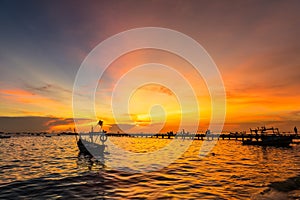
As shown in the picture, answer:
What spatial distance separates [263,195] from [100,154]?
1410 inches

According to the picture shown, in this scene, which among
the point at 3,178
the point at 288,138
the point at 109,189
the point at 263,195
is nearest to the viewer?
the point at 263,195

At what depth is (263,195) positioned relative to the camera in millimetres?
16484

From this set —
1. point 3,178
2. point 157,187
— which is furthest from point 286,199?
point 3,178

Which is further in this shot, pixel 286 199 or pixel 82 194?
pixel 82 194

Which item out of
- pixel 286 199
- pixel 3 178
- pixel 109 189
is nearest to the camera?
pixel 286 199

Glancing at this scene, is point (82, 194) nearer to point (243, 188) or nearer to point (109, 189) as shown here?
point (109, 189)

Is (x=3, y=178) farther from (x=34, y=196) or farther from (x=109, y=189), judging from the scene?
(x=109, y=189)

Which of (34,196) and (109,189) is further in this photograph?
(109,189)

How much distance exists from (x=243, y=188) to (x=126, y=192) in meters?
9.63

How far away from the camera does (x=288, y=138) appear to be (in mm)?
71812

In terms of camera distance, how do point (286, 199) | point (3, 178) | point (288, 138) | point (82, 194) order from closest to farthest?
point (286, 199) < point (82, 194) < point (3, 178) < point (288, 138)

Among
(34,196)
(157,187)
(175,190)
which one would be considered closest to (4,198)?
(34,196)

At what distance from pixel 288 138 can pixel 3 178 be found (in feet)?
250

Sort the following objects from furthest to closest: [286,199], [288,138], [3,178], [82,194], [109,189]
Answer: [288,138]
[3,178]
[109,189]
[82,194]
[286,199]
